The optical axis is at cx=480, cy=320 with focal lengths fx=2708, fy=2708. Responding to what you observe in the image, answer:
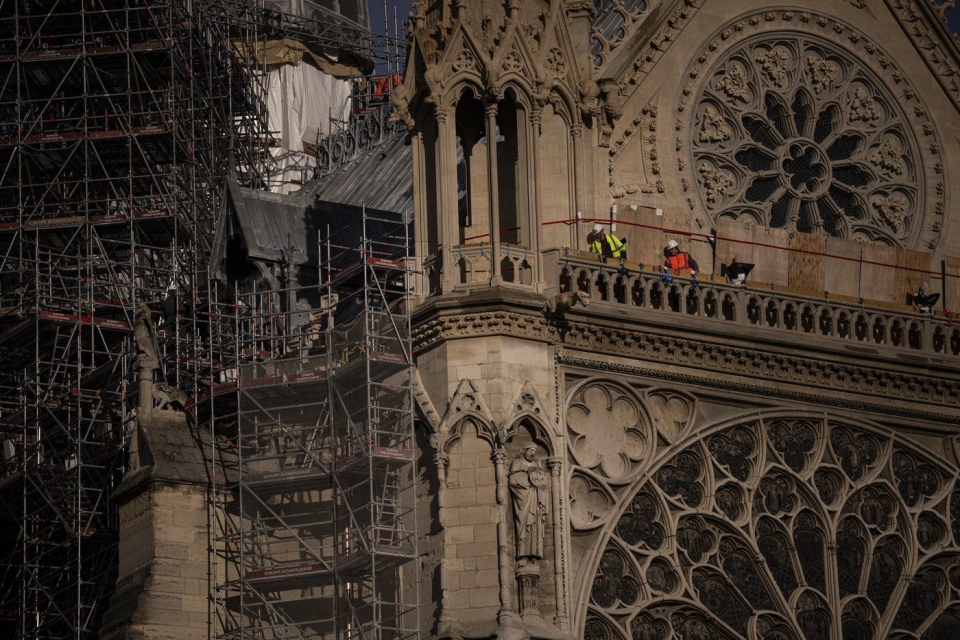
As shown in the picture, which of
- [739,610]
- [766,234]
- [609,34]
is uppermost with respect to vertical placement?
[609,34]

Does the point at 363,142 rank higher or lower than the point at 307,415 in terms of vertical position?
higher

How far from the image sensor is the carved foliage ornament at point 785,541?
38.1 meters

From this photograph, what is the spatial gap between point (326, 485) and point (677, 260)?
6.29m

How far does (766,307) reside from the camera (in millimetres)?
39969

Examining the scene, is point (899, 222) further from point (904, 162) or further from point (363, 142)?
point (363, 142)

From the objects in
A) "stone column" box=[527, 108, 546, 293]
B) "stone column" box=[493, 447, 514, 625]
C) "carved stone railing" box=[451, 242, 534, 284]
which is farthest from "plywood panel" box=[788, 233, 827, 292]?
"stone column" box=[493, 447, 514, 625]

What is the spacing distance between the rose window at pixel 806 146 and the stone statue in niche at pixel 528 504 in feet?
21.1

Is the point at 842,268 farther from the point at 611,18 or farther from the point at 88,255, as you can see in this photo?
the point at 88,255

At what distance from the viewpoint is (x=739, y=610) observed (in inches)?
1524

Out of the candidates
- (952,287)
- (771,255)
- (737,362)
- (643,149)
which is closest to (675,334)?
(737,362)

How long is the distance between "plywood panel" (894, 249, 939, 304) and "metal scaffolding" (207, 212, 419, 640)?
8.03m

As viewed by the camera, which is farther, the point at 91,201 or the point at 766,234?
the point at 91,201

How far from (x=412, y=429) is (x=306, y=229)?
26.1 ft

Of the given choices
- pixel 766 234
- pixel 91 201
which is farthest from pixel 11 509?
pixel 766 234
